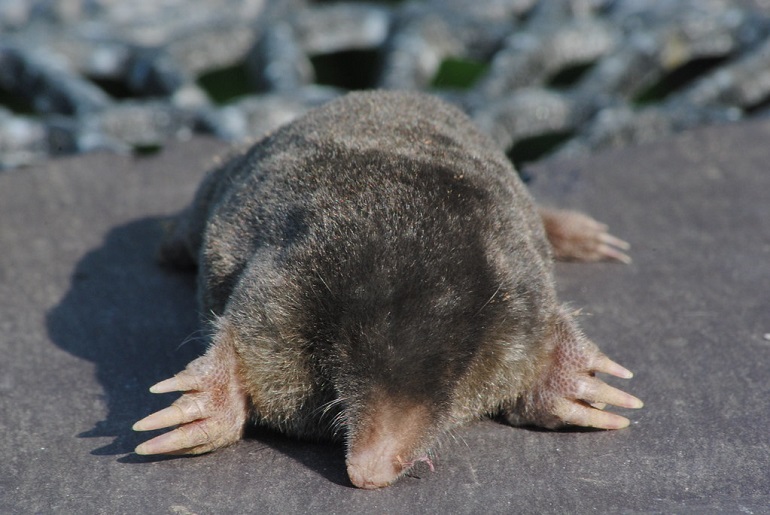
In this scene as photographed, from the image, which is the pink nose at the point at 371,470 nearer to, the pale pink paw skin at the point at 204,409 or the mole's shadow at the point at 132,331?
the mole's shadow at the point at 132,331

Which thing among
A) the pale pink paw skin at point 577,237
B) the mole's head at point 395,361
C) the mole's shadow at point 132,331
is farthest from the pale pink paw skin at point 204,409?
the pale pink paw skin at point 577,237

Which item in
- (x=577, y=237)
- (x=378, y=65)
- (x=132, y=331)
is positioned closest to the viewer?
(x=132, y=331)

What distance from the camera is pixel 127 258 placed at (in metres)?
3.52

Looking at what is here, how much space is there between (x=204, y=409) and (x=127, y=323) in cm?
95

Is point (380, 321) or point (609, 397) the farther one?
point (609, 397)

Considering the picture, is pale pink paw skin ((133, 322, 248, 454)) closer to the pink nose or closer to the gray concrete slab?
the gray concrete slab

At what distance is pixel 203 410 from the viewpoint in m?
2.16

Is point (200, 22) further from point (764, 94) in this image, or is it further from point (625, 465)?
point (625, 465)

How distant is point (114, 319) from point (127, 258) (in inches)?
21.4

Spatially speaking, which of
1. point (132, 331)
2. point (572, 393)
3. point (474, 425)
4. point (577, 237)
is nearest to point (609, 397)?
point (572, 393)

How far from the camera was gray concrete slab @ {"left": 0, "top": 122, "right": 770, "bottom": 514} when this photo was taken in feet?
6.79

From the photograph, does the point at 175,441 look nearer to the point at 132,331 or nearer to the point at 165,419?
the point at 165,419

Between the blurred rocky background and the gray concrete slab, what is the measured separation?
20cm

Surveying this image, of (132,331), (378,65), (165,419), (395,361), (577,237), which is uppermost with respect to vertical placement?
(395,361)
